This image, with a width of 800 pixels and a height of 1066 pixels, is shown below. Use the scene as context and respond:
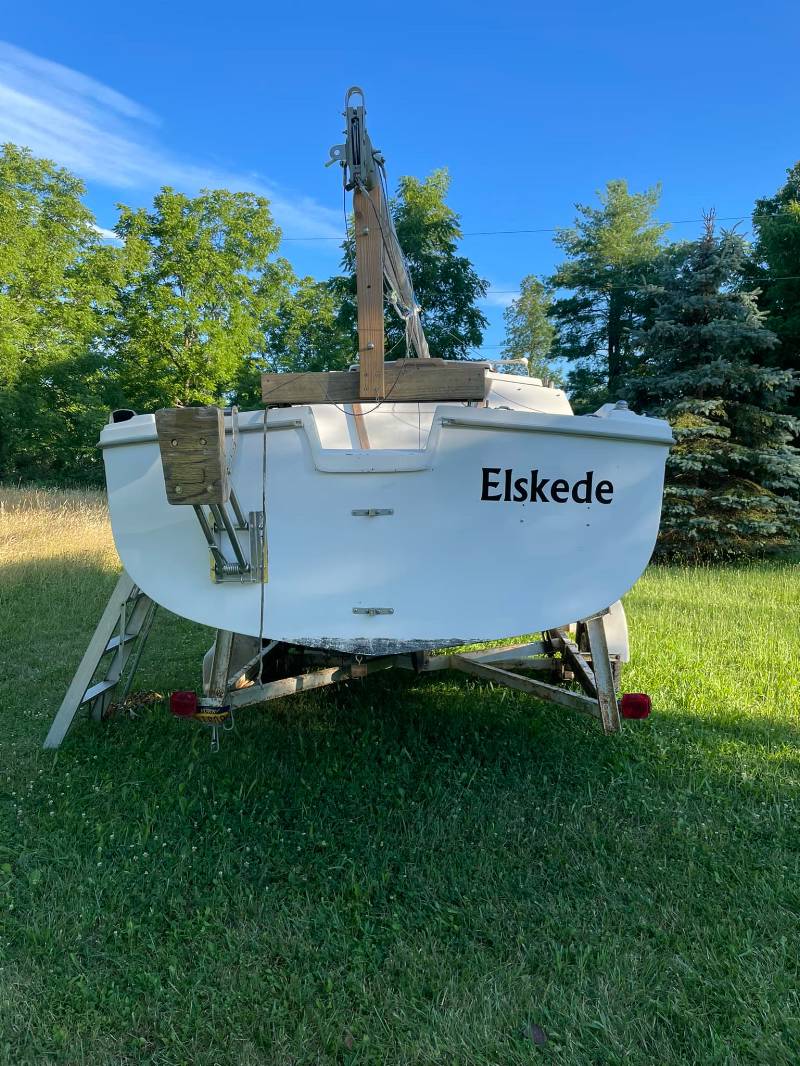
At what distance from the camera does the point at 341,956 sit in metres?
2.28

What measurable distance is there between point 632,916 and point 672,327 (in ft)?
37.5

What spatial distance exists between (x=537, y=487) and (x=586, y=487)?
237 mm

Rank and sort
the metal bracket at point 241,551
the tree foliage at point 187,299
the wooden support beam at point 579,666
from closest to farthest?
the metal bracket at point 241,551 → the wooden support beam at point 579,666 → the tree foliage at point 187,299

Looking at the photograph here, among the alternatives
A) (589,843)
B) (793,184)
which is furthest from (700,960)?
(793,184)

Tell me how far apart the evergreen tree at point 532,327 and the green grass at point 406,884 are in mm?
34244

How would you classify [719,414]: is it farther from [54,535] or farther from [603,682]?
[54,535]

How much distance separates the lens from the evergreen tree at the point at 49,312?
22062 mm

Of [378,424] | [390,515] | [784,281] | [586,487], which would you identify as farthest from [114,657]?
[784,281]

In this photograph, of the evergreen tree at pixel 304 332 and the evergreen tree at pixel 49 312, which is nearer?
the evergreen tree at pixel 49 312

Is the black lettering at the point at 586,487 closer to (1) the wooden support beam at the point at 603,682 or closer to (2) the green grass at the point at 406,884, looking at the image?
(2) the green grass at the point at 406,884

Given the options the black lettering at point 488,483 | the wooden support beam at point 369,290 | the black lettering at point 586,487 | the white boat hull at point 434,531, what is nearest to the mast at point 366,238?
the wooden support beam at point 369,290

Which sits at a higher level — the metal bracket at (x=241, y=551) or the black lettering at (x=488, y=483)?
the black lettering at (x=488, y=483)

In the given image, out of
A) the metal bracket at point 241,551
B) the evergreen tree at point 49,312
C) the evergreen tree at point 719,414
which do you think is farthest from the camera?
the evergreen tree at point 49,312

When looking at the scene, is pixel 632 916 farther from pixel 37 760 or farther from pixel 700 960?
pixel 37 760
